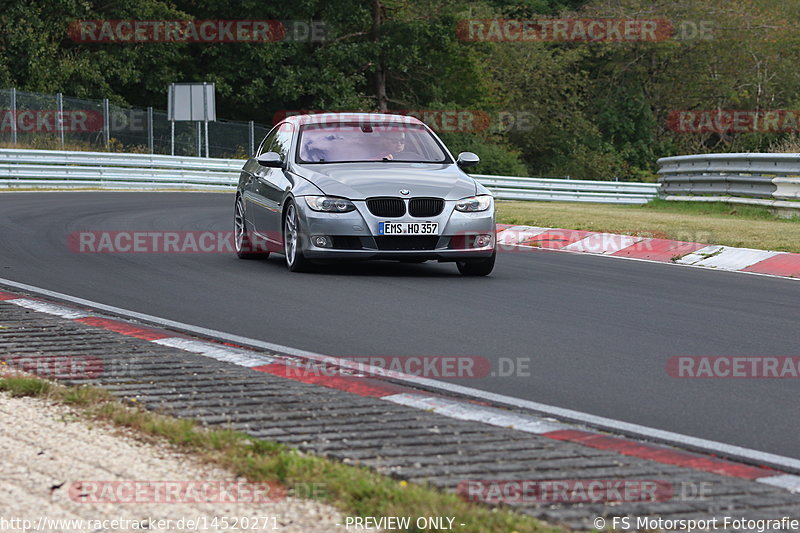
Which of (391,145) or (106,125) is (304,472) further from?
(106,125)

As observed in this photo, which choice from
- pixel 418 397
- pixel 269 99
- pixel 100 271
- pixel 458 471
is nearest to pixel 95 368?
pixel 418 397

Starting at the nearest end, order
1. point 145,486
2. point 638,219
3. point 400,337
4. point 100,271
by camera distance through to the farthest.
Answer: point 145,486, point 400,337, point 100,271, point 638,219

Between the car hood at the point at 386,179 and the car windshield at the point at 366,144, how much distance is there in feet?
0.69

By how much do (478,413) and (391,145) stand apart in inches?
284

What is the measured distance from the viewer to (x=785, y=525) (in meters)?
3.99

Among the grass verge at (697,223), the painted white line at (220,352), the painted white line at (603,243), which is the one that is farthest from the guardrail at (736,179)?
the painted white line at (220,352)

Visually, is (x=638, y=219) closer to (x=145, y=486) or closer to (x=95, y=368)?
(x=95, y=368)

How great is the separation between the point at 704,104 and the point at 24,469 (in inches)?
2325

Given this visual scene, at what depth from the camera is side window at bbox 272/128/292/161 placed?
41.3 feet

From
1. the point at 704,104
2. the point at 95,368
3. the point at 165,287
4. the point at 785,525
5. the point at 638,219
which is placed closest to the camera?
the point at 785,525

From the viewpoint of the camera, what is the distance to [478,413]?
5668 mm

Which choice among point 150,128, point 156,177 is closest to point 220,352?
point 156,177
